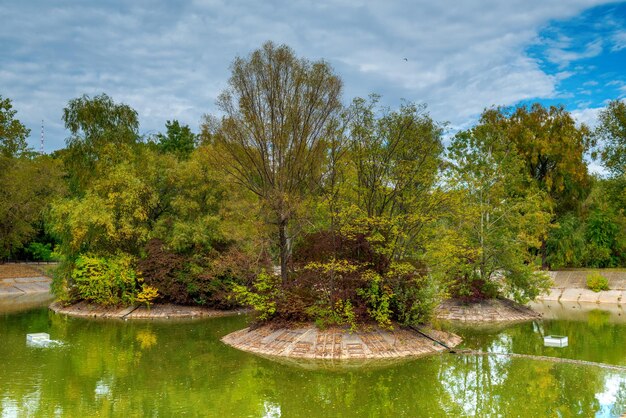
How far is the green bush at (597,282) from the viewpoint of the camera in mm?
35750

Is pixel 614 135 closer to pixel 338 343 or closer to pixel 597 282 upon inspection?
pixel 597 282

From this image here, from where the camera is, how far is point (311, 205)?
2228 cm

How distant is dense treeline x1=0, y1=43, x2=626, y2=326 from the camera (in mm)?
20031

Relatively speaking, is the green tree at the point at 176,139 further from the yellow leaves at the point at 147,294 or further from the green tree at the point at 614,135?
the green tree at the point at 614,135

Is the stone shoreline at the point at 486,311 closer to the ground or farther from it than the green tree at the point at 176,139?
closer to the ground

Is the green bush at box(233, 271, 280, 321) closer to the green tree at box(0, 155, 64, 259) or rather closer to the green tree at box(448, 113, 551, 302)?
the green tree at box(448, 113, 551, 302)

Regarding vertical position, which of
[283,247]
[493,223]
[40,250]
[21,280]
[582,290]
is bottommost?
[21,280]

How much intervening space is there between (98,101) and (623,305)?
35.7 m

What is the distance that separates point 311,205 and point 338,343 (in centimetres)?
625

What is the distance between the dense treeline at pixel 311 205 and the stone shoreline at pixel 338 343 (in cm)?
66

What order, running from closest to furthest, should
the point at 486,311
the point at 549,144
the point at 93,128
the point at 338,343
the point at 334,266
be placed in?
the point at 338,343
the point at 334,266
the point at 486,311
the point at 93,128
the point at 549,144

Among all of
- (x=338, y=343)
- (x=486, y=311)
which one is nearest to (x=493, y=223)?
(x=486, y=311)

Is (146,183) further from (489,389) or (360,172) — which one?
(489,389)

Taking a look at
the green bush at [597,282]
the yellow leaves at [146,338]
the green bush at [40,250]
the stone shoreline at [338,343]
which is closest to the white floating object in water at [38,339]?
the yellow leaves at [146,338]
